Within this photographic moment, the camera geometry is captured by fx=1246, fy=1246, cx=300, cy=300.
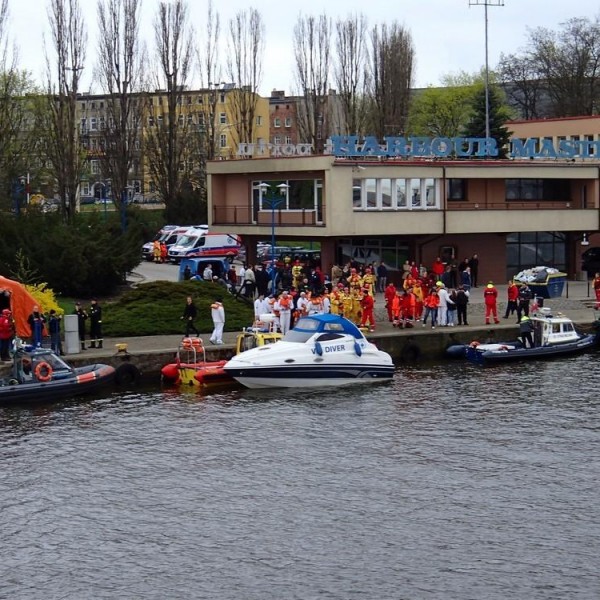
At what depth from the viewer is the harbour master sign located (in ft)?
184

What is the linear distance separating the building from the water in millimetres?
17366

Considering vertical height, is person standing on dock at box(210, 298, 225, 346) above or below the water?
above

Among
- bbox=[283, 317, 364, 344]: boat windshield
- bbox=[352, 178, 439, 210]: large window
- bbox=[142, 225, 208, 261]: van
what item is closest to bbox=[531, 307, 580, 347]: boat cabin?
bbox=[283, 317, 364, 344]: boat windshield

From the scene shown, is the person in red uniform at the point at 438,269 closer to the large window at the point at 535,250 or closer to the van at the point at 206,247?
the large window at the point at 535,250

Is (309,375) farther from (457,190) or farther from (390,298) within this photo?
(457,190)

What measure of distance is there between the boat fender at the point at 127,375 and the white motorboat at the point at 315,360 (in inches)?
133

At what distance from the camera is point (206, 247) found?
71.0 m

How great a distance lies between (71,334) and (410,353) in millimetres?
12617

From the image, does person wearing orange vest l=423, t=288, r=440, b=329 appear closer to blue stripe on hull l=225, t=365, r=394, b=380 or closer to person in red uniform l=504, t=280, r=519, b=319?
person in red uniform l=504, t=280, r=519, b=319

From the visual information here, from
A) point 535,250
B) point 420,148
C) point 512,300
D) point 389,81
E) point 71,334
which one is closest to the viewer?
point 71,334

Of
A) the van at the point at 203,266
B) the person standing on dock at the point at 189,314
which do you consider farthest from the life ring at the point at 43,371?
the van at the point at 203,266

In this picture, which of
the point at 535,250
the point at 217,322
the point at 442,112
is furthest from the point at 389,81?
the point at 217,322

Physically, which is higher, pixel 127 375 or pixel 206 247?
pixel 206 247

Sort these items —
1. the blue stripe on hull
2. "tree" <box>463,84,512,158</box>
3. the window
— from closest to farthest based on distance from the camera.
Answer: the blue stripe on hull → the window → "tree" <box>463,84,512,158</box>
